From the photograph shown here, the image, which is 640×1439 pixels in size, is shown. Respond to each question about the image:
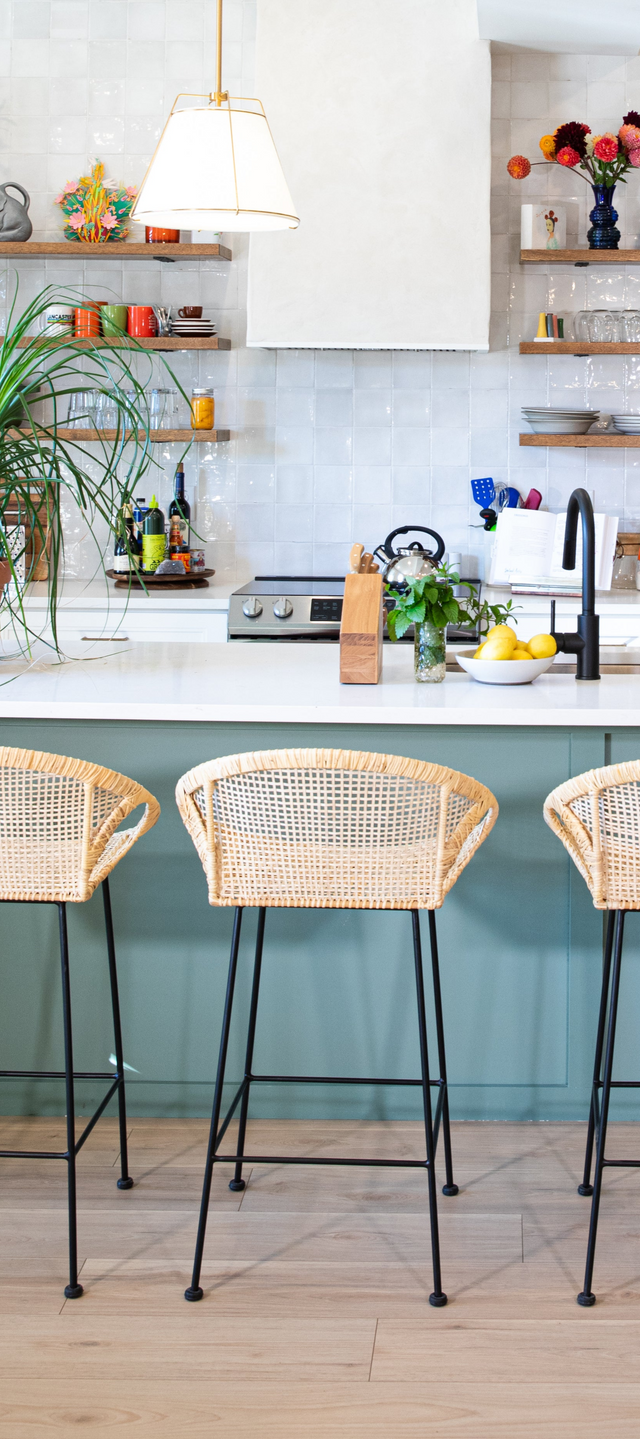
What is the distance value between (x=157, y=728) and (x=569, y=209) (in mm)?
2948

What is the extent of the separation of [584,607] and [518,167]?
91.6 inches

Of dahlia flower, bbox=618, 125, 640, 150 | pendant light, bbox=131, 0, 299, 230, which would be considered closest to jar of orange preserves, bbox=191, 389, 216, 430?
dahlia flower, bbox=618, 125, 640, 150

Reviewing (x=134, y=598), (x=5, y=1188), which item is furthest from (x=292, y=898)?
(x=134, y=598)

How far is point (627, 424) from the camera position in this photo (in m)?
4.32

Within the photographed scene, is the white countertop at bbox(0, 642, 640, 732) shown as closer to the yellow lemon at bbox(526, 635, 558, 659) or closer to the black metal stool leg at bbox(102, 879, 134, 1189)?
the yellow lemon at bbox(526, 635, 558, 659)

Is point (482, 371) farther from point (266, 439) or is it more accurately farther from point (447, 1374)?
point (447, 1374)

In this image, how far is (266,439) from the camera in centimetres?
452

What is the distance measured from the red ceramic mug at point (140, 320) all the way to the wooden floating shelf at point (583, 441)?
134cm

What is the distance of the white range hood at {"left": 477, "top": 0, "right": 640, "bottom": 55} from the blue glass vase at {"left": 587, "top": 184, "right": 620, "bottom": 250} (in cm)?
43

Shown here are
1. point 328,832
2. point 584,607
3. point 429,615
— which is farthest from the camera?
point 584,607

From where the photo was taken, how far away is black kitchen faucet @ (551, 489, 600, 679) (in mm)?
2404

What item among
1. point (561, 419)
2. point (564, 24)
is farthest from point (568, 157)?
point (561, 419)

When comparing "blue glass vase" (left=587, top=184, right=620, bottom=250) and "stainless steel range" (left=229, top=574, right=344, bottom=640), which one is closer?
"stainless steel range" (left=229, top=574, right=344, bottom=640)

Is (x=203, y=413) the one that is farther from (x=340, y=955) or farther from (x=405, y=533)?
(x=340, y=955)
